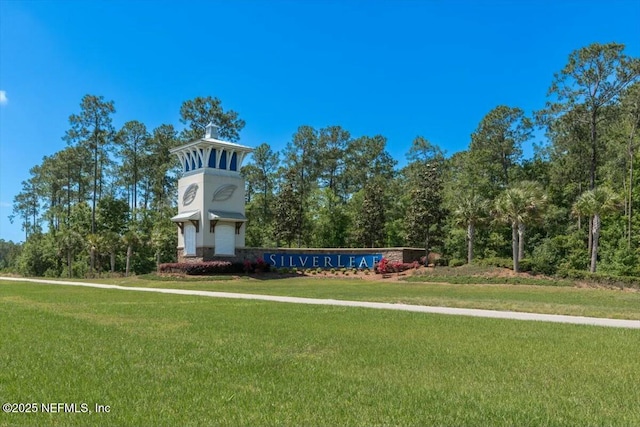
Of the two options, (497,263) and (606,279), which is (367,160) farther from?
(606,279)

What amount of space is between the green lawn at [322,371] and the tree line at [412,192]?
22332mm

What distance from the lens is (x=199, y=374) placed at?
21.4 ft

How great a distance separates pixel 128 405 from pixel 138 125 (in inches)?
2293

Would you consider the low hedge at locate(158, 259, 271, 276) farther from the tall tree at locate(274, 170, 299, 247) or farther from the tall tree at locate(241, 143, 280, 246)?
the tall tree at locate(241, 143, 280, 246)

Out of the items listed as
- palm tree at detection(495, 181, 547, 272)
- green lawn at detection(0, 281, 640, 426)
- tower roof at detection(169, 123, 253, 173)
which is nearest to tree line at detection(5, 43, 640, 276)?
palm tree at detection(495, 181, 547, 272)

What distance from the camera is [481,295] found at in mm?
21297

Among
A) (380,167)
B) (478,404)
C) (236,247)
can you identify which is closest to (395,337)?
(478,404)

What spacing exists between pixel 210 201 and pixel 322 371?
101 ft

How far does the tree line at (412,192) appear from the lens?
36.5 metres

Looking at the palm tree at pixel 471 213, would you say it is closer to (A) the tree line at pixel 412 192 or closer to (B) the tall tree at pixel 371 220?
(A) the tree line at pixel 412 192

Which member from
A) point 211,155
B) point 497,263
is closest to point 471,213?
point 497,263

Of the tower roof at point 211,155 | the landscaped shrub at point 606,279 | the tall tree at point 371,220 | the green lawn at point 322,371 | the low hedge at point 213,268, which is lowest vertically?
the low hedge at point 213,268

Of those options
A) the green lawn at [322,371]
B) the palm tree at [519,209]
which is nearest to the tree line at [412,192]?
the palm tree at [519,209]

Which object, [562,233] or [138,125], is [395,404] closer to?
[562,233]
